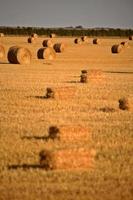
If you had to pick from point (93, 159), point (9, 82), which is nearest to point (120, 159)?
point (93, 159)

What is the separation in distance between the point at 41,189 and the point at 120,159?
208 centimetres

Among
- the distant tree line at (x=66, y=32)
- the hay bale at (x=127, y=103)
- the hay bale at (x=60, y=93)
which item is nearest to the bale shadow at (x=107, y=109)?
the hay bale at (x=127, y=103)

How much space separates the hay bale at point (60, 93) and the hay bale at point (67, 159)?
853 cm

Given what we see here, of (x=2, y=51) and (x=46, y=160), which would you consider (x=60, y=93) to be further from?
(x=2, y=51)

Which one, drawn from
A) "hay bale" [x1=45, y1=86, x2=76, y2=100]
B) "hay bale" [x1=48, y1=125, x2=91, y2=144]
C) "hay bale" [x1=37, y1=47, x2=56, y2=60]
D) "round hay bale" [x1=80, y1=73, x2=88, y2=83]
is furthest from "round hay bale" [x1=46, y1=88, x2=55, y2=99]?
"hay bale" [x1=37, y1=47, x2=56, y2=60]

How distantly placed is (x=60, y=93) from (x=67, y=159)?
8.95 meters

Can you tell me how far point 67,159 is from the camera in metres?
8.80

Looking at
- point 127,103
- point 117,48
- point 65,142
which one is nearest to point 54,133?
point 65,142

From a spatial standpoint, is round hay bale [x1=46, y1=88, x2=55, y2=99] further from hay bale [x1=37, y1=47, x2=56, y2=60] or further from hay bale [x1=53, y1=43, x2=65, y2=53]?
hay bale [x1=53, y1=43, x2=65, y2=53]

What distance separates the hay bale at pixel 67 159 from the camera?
28.6ft

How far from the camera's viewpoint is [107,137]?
11.8 m

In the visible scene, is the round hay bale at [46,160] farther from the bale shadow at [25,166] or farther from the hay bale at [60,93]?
the hay bale at [60,93]

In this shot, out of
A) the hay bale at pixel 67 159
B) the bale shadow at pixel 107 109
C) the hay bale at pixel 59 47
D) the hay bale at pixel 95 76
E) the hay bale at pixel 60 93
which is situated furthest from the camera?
the hay bale at pixel 59 47

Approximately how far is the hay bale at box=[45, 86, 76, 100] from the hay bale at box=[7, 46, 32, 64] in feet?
48.7
